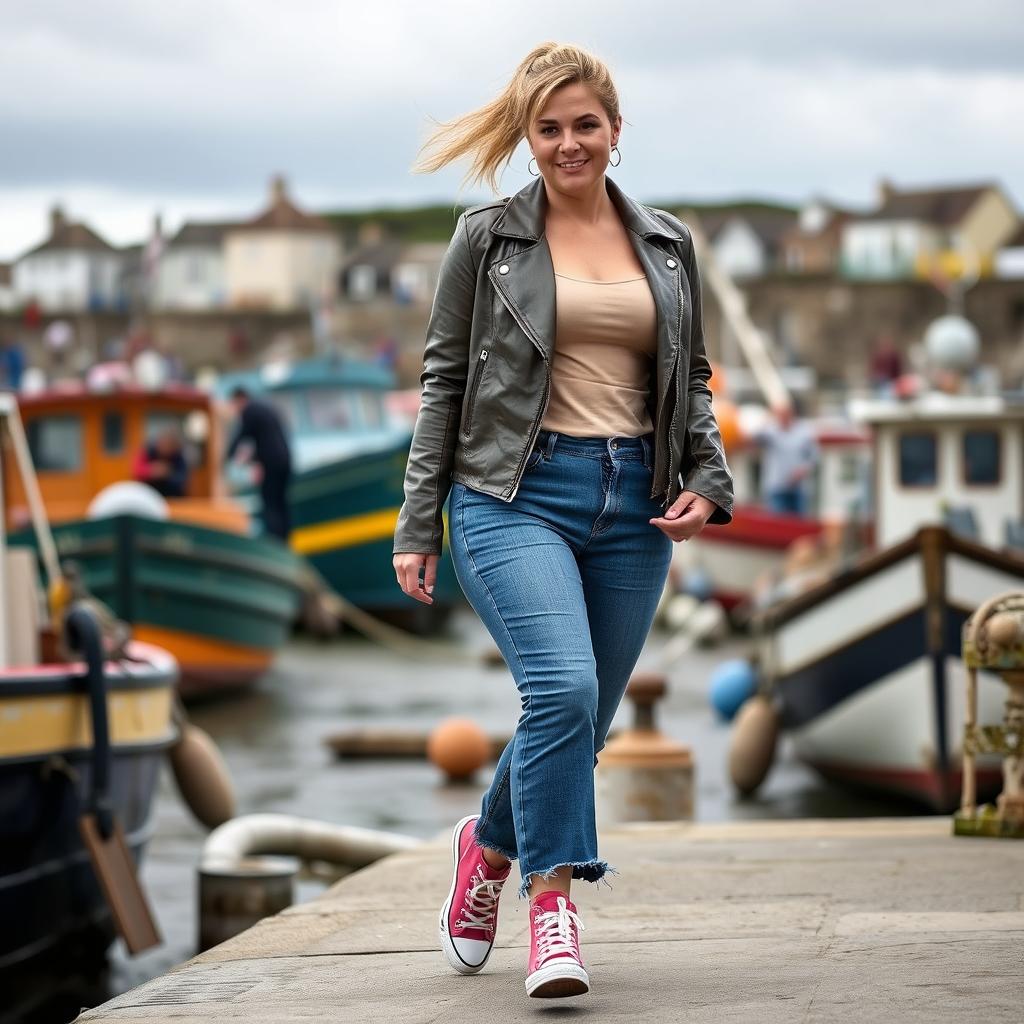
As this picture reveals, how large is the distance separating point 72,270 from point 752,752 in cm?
11386

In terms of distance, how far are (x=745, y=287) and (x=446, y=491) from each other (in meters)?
84.8

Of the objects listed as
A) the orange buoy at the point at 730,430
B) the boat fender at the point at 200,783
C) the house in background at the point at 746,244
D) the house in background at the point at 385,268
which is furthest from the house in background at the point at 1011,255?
the boat fender at the point at 200,783

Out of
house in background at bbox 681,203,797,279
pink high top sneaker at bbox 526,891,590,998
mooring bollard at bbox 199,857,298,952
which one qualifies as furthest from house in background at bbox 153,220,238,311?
pink high top sneaker at bbox 526,891,590,998

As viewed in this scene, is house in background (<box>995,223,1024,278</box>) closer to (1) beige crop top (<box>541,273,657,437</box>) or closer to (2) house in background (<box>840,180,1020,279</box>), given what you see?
(2) house in background (<box>840,180,1020,279</box>)

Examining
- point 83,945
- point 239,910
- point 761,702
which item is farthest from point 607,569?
point 761,702

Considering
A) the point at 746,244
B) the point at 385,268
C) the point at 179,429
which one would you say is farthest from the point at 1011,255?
the point at 179,429

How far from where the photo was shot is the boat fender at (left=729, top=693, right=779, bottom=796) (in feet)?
41.7

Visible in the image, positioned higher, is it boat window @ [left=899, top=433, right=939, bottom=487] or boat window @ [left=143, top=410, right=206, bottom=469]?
boat window @ [left=143, top=410, right=206, bottom=469]

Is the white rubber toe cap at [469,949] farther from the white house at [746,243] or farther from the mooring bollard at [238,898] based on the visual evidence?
the white house at [746,243]

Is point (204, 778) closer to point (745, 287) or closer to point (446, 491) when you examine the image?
point (446, 491)

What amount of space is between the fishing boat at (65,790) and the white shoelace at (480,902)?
3.59m

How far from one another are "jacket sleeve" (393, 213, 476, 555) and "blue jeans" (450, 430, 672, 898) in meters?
0.06

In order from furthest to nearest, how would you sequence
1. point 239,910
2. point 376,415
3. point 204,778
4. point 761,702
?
1. point 376,415
2. point 761,702
3. point 204,778
4. point 239,910

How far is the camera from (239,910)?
795 cm
